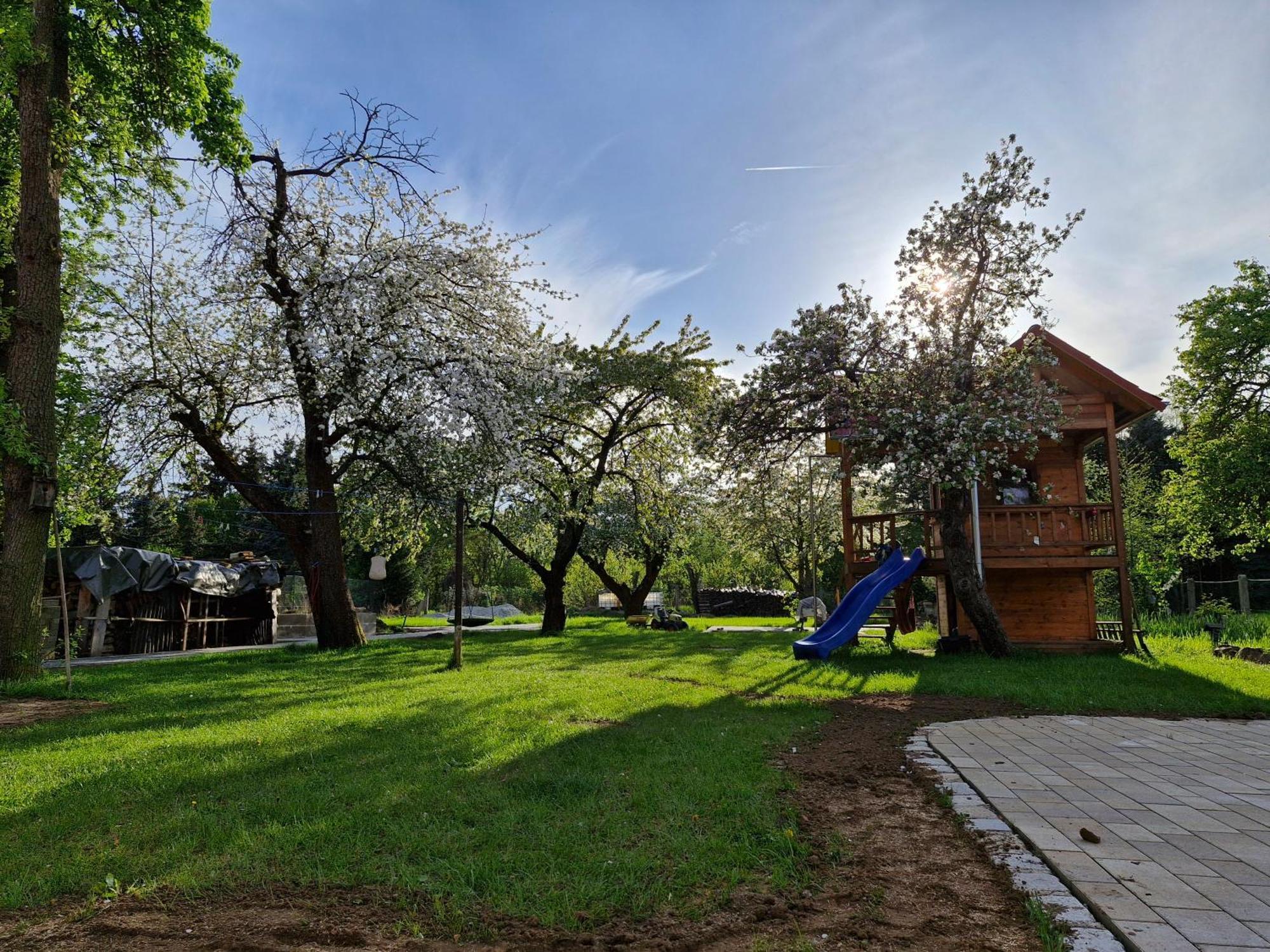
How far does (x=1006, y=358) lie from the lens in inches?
451

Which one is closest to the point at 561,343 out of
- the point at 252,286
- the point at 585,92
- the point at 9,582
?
the point at 252,286

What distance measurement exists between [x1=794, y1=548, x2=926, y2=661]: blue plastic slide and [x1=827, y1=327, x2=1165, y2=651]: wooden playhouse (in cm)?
84

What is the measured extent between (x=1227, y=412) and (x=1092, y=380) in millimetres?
10873

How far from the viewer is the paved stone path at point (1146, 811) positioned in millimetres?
2572

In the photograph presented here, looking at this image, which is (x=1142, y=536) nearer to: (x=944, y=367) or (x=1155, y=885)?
(x=944, y=367)

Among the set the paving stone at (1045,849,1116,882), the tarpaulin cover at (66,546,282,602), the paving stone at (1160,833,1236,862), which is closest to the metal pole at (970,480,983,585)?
the paving stone at (1160,833,1236,862)

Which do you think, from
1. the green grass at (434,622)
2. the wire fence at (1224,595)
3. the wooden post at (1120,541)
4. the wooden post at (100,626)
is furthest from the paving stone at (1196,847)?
the wire fence at (1224,595)

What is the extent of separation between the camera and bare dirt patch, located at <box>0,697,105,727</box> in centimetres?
685

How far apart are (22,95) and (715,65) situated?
889 centimetres

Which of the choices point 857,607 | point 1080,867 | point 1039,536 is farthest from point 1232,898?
point 1039,536

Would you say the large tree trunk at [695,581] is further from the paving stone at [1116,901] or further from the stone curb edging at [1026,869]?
the paving stone at [1116,901]

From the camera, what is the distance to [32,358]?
9109 mm

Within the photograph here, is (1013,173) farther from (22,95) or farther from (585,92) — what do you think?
(22,95)

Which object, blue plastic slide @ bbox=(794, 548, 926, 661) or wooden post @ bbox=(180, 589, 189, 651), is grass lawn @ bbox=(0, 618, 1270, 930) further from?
wooden post @ bbox=(180, 589, 189, 651)
